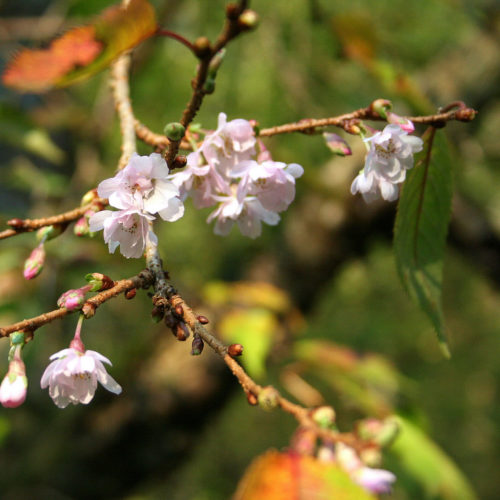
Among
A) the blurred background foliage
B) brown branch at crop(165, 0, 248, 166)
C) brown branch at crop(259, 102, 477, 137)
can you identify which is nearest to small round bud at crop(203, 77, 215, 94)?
brown branch at crop(165, 0, 248, 166)

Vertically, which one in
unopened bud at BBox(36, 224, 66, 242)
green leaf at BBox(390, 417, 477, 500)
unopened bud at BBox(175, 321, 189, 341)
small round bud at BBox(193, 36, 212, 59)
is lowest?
green leaf at BBox(390, 417, 477, 500)

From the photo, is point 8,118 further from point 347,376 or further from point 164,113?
point 164,113

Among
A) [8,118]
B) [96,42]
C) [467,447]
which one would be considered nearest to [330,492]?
[96,42]

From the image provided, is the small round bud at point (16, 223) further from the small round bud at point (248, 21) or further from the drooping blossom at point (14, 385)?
the small round bud at point (248, 21)

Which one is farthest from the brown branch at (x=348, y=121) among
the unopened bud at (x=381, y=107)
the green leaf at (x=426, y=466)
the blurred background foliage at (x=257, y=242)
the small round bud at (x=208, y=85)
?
the green leaf at (x=426, y=466)

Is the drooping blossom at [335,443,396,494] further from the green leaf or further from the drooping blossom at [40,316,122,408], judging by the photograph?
the green leaf
